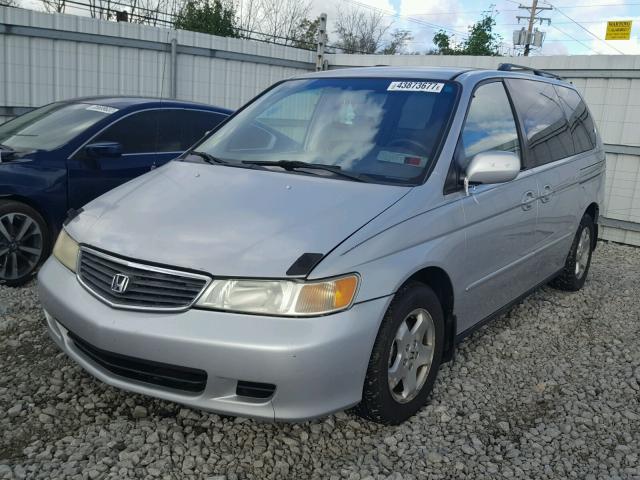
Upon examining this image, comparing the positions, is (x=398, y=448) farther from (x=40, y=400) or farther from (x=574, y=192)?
(x=574, y=192)

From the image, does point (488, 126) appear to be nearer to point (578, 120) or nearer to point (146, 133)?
point (578, 120)

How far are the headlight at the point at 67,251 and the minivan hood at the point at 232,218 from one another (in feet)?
0.15

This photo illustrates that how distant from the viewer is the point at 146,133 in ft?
19.2

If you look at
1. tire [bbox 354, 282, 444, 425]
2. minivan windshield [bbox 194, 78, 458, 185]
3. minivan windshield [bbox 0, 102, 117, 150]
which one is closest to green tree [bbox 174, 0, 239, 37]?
minivan windshield [bbox 0, 102, 117, 150]

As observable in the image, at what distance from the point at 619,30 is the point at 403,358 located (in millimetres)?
17247

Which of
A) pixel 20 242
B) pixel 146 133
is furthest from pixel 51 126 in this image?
pixel 20 242

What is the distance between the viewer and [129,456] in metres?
2.73

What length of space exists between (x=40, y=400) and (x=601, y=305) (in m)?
4.54

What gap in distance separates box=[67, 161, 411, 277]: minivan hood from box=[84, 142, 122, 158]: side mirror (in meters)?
1.95

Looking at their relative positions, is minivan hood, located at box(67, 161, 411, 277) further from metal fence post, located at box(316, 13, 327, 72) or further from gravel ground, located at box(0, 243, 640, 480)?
metal fence post, located at box(316, 13, 327, 72)

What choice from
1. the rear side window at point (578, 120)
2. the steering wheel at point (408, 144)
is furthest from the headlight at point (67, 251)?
the rear side window at point (578, 120)

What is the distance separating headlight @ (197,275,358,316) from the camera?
2525 millimetres

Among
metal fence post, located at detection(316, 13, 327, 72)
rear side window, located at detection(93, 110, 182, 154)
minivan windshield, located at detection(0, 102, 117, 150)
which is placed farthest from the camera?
metal fence post, located at detection(316, 13, 327, 72)

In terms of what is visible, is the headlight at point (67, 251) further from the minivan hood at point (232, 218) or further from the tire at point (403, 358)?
the tire at point (403, 358)
